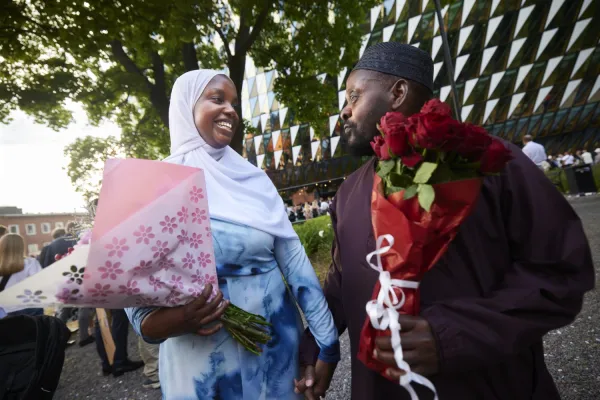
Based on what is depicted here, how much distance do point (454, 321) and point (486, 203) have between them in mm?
471

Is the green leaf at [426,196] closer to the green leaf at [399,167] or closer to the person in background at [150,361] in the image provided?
the green leaf at [399,167]

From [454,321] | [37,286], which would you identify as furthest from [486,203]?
[37,286]

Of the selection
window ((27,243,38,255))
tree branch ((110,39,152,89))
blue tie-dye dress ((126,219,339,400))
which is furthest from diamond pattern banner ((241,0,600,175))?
window ((27,243,38,255))

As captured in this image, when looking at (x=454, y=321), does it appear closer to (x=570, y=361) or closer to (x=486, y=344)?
(x=486, y=344)

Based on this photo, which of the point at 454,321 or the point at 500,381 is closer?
the point at 454,321

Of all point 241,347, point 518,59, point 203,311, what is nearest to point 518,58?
point 518,59

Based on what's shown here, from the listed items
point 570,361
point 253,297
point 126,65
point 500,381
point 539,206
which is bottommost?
point 570,361

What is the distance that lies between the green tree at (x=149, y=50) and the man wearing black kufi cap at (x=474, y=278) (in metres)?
5.60

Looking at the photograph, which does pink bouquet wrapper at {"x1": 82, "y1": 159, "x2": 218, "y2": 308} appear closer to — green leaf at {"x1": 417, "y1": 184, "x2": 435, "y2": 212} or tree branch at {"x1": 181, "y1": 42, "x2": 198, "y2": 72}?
green leaf at {"x1": 417, "y1": 184, "x2": 435, "y2": 212}

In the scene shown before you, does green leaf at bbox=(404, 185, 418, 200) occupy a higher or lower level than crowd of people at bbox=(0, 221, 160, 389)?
higher

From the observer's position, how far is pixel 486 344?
1.01 metres

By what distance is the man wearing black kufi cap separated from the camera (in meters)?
1.02

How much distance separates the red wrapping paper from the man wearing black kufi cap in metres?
0.18

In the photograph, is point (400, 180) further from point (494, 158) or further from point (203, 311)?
point (203, 311)
